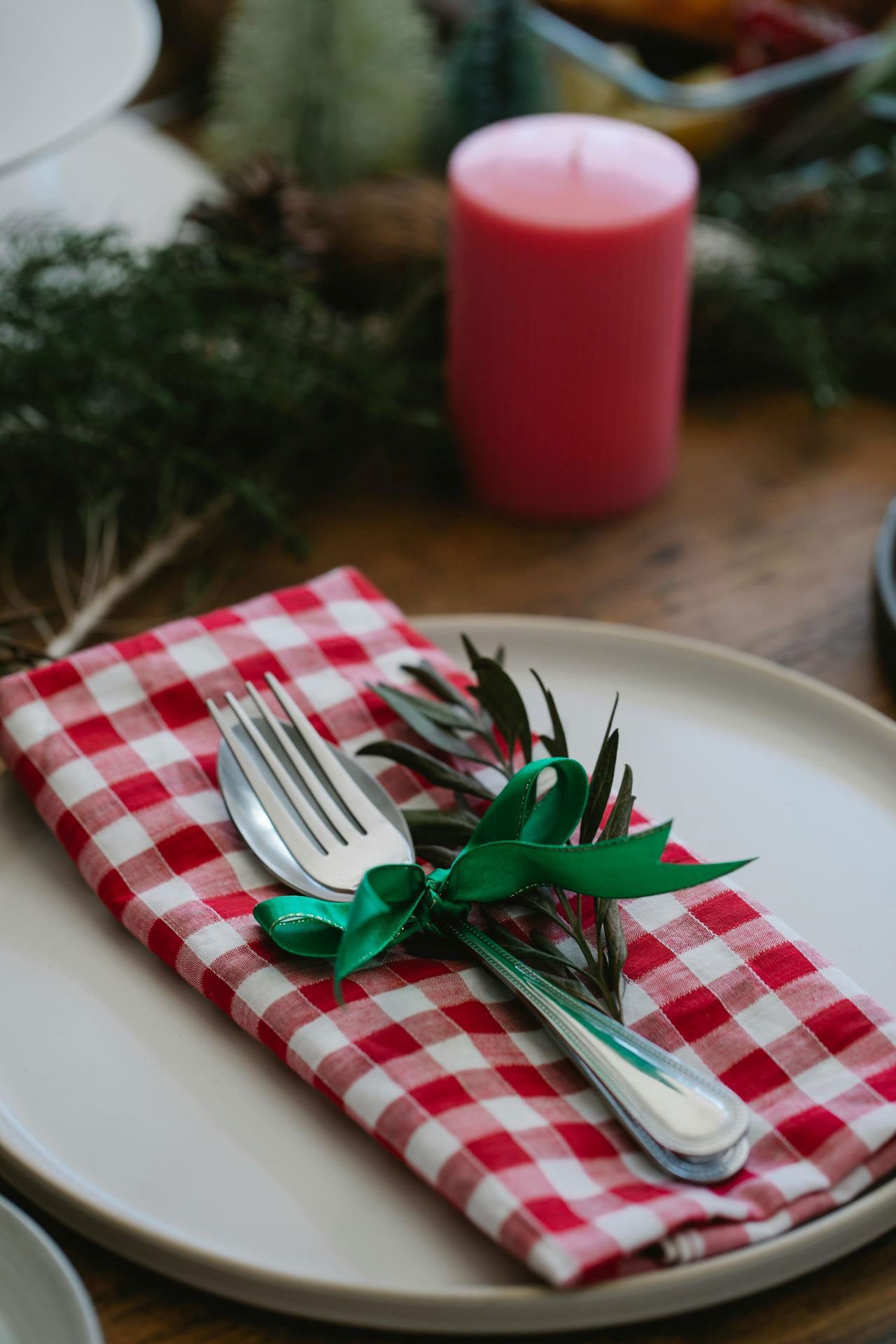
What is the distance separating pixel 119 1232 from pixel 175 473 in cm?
39

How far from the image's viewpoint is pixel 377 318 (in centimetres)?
73

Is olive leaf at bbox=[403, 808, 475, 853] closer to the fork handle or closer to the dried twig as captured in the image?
the fork handle

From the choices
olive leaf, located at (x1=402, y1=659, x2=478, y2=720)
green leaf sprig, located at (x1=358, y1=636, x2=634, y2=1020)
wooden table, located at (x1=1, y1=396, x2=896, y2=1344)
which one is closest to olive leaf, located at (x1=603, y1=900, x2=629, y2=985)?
green leaf sprig, located at (x1=358, y1=636, x2=634, y2=1020)

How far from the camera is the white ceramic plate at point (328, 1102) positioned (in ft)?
0.98

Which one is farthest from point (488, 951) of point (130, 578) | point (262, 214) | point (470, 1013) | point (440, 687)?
point (262, 214)

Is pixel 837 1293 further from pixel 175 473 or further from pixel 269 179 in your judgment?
pixel 269 179

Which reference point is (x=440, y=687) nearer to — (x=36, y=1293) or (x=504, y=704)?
(x=504, y=704)

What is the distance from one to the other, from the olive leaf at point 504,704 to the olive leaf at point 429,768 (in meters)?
0.02

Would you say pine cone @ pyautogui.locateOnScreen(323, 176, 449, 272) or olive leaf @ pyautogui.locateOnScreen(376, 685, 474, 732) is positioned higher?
pine cone @ pyautogui.locateOnScreen(323, 176, 449, 272)

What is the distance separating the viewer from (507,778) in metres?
0.43

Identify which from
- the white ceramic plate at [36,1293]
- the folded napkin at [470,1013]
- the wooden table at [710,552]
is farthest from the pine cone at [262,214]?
the white ceramic plate at [36,1293]

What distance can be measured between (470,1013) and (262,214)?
1.65 feet

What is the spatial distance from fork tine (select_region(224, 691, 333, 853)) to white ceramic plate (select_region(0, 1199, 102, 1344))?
5.1 inches

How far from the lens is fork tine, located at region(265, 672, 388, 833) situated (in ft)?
1.30
